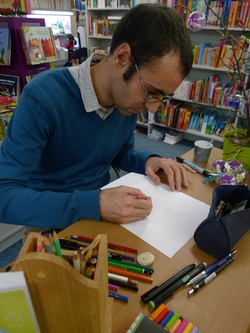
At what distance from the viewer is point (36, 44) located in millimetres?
1506

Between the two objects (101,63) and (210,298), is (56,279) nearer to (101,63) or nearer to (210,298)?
(210,298)

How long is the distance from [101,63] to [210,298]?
84 centimetres

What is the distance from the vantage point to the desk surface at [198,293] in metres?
0.49

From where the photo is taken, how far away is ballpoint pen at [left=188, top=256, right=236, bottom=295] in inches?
21.5

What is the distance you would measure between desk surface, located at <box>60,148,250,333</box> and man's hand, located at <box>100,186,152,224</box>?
0.03 m

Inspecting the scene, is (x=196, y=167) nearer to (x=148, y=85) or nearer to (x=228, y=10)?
(x=148, y=85)

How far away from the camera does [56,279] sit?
0.33m

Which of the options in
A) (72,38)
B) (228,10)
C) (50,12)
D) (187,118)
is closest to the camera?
(228,10)

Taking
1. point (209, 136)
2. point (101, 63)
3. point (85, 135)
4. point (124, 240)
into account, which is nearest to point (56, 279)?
point (124, 240)

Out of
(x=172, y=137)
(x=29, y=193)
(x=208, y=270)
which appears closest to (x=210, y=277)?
(x=208, y=270)

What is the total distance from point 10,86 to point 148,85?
113 cm

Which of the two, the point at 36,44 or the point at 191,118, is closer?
the point at 36,44

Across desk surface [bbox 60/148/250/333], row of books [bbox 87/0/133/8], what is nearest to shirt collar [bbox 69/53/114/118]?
desk surface [bbox 60/148/250/333]

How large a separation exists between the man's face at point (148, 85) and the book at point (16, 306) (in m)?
0.65
